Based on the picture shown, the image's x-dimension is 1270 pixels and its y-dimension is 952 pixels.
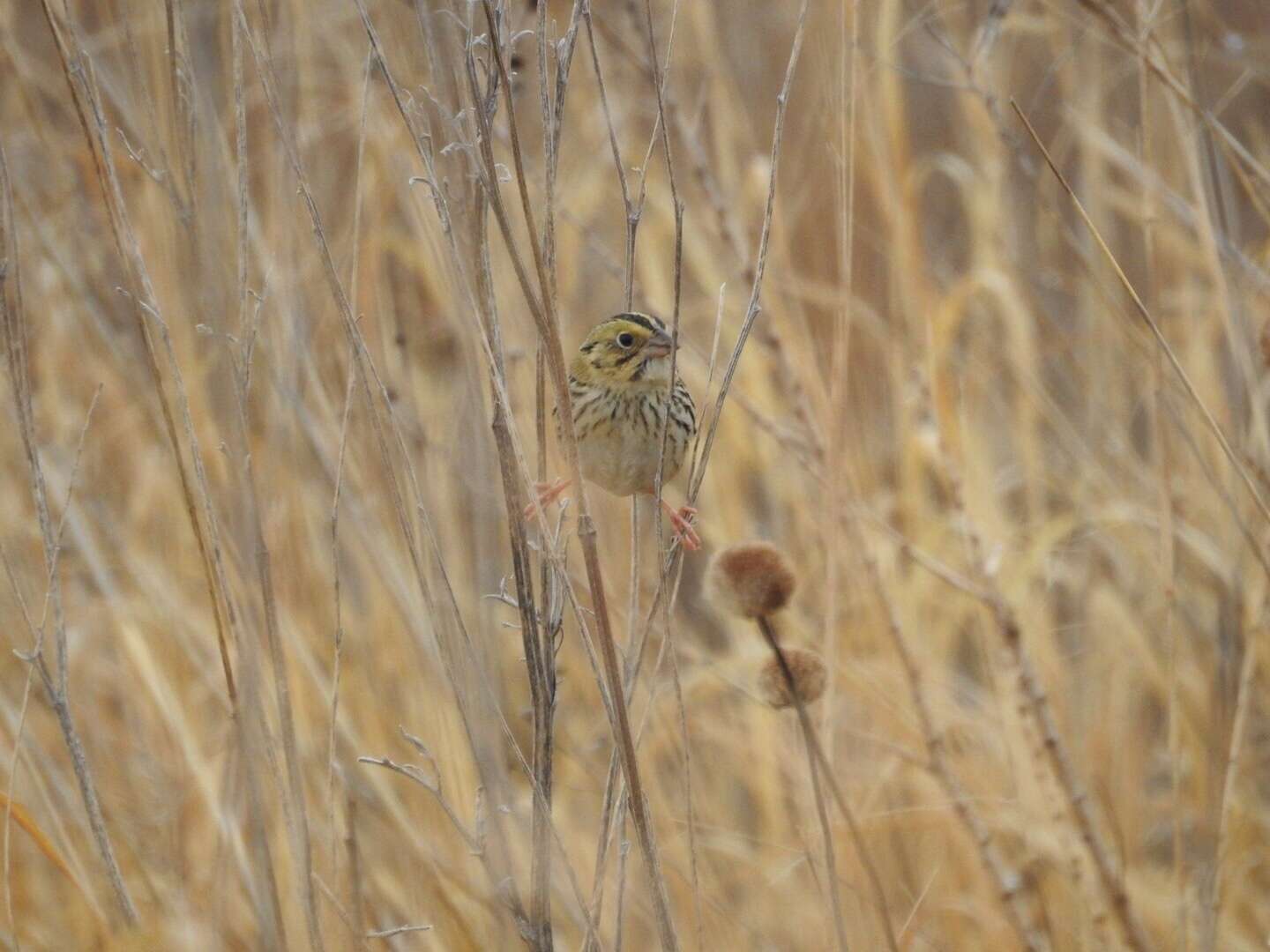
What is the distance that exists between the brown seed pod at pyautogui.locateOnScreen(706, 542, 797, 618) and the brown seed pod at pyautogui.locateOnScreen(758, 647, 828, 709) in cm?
7

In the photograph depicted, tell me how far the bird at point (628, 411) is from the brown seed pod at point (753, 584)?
0.74 metres

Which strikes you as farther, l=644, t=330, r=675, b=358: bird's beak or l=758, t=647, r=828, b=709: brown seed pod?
l=644, t=330, r=675, b=358: bird's beak

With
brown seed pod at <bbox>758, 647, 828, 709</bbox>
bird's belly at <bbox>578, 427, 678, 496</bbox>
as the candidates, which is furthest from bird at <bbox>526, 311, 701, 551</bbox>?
brown seed pod at <bbox>758, 647, 828, 709</bbox>

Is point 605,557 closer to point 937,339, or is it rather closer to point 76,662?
point 937,339

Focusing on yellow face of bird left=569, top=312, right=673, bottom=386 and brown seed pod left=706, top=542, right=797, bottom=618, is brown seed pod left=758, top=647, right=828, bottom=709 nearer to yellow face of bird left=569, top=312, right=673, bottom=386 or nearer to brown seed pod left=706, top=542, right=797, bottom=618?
brown seed pod left=706, top=542, right=797, bottom=618

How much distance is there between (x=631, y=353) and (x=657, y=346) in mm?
93

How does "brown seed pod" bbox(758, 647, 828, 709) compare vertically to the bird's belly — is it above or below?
below

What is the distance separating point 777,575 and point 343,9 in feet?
6.02

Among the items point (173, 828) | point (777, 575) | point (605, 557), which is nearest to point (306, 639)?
point (173, 828)

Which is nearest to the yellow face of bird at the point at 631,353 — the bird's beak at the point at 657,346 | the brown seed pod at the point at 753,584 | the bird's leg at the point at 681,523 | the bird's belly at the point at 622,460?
the bird's beak at the point at 657,346

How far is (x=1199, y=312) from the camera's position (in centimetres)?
357

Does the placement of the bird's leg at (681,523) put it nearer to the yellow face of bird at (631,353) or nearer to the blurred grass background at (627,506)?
the blurred grass background at (627,506)

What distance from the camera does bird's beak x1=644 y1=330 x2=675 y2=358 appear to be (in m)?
2.66

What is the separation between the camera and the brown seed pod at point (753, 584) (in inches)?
68.6
